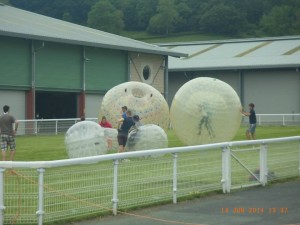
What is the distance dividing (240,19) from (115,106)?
102870mm

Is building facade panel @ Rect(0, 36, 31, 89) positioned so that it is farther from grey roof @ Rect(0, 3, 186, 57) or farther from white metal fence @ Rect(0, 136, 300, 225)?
white metal fence @ Rect(0, 136, 300, 225)

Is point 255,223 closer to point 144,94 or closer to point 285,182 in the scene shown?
point 285,182

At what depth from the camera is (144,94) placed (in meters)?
23.8

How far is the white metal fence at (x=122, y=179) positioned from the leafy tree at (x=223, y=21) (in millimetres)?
108710

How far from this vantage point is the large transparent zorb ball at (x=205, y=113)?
69.9 feet

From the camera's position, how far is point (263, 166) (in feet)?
46.9

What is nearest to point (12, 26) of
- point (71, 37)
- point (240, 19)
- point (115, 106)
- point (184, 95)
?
point (71, 37)

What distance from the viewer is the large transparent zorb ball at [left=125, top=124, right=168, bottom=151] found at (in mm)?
19250

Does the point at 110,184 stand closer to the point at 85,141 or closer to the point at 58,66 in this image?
the point at 85,141

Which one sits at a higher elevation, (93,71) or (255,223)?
(93,71)

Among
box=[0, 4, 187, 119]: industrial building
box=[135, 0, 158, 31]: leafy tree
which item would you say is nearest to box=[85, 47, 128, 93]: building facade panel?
box=[0, 4, 187, 119]: industrial building

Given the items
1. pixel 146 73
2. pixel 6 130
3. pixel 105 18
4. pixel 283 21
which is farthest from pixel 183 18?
pixel 6 130

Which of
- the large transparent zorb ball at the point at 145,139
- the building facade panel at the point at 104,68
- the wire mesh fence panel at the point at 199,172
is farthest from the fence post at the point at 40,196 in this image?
the building facade panel at the point at 104,68

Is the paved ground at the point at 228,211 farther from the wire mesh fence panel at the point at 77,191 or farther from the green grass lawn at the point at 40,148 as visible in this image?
the green grass lawn at the point at 40,148
